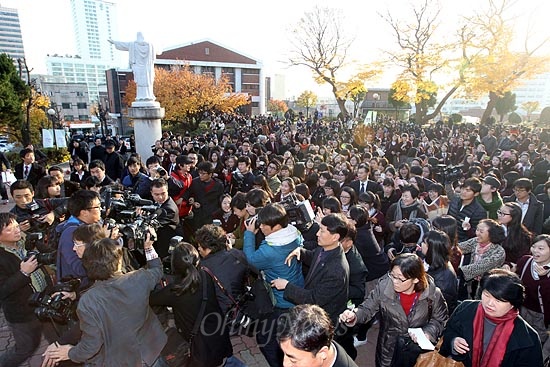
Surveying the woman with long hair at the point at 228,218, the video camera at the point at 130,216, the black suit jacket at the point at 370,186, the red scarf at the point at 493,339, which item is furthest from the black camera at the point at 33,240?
the black suit jacket at the point at 370,186

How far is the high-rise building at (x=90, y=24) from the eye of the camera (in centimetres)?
19000

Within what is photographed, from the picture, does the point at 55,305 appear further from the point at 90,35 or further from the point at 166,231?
the point at 90,35

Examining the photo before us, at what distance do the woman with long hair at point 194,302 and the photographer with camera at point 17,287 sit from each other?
1.21 m

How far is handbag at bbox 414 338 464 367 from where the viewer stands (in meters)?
2.35

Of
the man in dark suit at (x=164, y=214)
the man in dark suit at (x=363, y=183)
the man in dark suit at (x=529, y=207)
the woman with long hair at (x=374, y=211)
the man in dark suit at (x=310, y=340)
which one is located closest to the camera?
the man in dark suit at (x=310, y=340)

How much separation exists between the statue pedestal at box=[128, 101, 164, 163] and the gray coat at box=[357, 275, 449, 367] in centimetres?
1060

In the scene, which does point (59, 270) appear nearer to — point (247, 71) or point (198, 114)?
point (198, 114)

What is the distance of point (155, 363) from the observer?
2646 mm

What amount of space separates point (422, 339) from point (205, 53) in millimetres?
56494

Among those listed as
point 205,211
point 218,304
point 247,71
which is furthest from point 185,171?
point 247,71

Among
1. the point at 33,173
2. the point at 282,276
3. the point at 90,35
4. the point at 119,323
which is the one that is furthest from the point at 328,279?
the point at 90,35

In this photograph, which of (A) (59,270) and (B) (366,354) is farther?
(B) (366,354)

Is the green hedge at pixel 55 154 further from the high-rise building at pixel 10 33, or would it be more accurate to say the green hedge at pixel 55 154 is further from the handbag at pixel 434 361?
the high-rise building at pixel 10 33

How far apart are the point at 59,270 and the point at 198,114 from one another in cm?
3073
